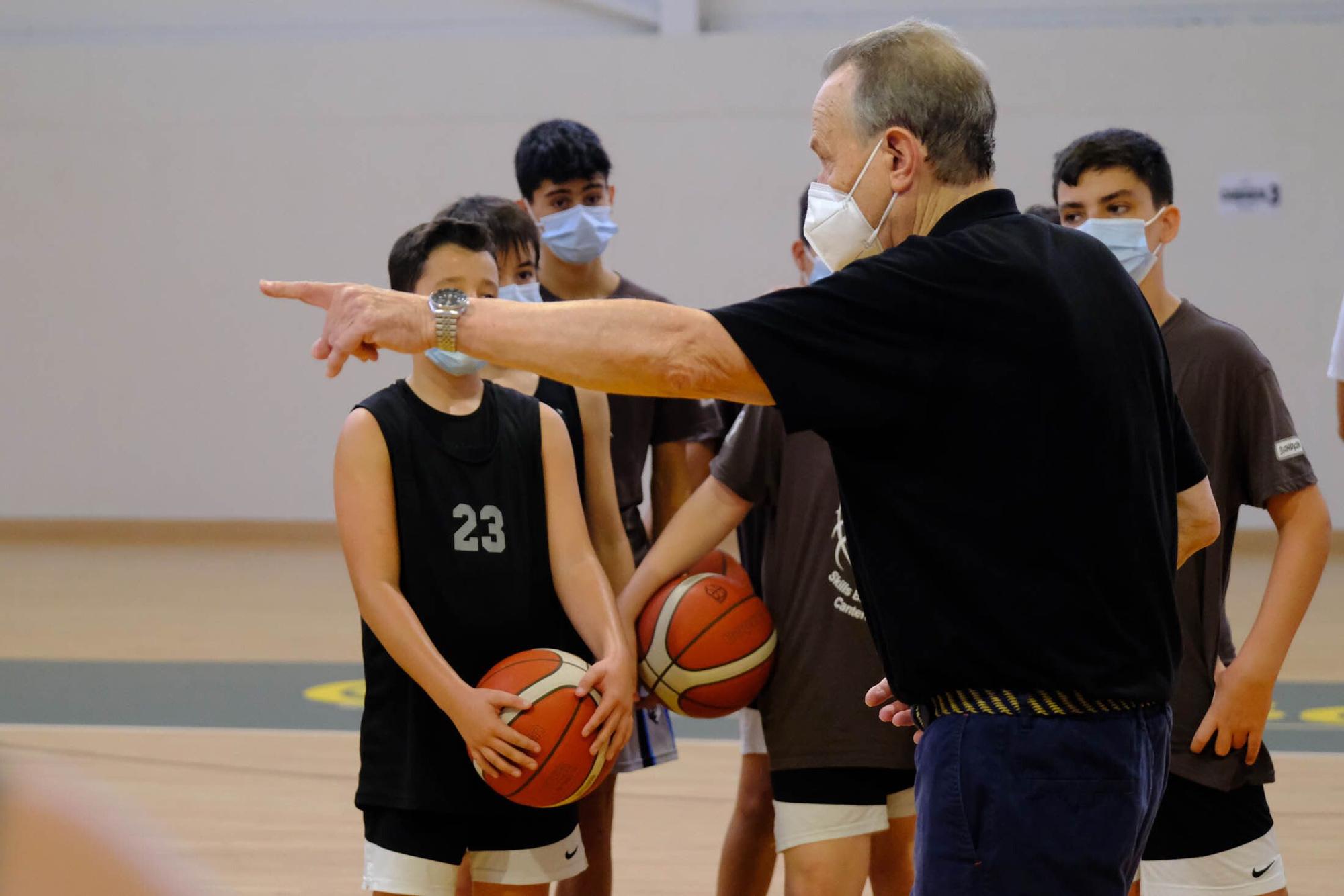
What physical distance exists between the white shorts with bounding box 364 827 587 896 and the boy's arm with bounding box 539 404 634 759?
24 centimetres

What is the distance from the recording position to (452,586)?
9.43 feet

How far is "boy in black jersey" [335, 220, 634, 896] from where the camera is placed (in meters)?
2.77

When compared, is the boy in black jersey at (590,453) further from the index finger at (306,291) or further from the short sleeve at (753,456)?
the index finger at (306,291)

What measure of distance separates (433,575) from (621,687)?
0.43m

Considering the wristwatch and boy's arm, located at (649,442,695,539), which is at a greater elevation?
the wristwatch

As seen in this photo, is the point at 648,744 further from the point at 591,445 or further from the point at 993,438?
the point at 993,438

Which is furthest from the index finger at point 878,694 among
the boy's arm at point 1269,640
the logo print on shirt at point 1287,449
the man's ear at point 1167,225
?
the man's ear at point 1167,225

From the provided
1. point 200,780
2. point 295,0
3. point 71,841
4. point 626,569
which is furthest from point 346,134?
point 71,841

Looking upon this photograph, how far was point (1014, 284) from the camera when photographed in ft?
6.21

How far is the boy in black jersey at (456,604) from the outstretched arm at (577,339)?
36.0 inches

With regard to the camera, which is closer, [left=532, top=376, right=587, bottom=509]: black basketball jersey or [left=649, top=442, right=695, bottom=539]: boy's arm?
[left=532, top=376, right=587, bottom=509]: black basketball jersey

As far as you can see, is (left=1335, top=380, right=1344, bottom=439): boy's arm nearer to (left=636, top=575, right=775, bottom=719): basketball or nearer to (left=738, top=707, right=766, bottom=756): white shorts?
(left=738, top=707, right=766, bottom=756): white shorts

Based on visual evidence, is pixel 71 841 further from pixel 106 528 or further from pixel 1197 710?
pixel 106 528

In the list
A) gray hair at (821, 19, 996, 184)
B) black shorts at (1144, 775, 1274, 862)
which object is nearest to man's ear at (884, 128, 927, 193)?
gray hair at (821, 19, 996, 184)
